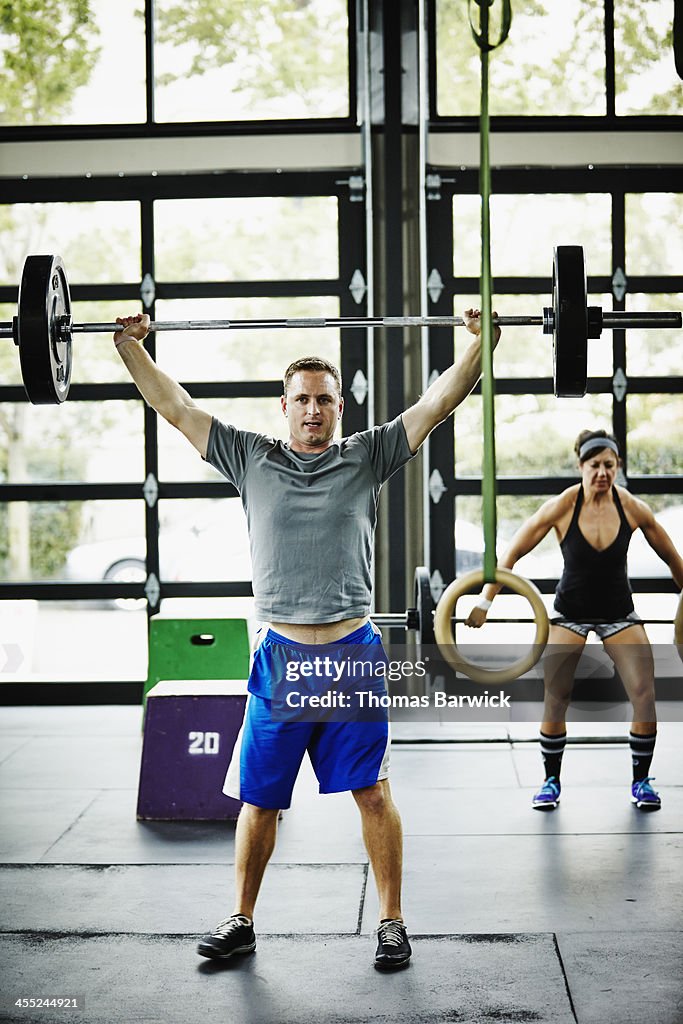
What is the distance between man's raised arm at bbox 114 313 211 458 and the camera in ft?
9.35

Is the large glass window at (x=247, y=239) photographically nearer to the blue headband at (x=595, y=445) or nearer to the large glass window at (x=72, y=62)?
the large glass window at (x=72, y=62)

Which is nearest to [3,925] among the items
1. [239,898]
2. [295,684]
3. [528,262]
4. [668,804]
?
[239,898]

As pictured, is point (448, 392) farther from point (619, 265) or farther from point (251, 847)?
point (619, 265)

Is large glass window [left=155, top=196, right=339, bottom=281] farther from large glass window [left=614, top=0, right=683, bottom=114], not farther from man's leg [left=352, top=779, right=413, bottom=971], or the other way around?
man's leg [left=352, top=779, right=413, bottom=971]

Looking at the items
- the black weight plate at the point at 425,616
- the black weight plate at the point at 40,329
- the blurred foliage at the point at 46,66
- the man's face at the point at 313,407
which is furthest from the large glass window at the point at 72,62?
the black weight plate at the point at 425,616

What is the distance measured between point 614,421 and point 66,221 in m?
2.75

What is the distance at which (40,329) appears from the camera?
2742 millimetres

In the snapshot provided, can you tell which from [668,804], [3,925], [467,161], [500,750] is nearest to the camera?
[3,925]

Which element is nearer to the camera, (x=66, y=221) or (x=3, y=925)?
(x=3, y=925)

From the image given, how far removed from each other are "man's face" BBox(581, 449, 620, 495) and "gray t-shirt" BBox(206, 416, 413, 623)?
4.68ft

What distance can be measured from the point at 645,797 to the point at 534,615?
189 cm

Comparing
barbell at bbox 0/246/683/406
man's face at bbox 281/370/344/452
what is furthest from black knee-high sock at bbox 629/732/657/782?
man's face at bbox 281/370/344/452

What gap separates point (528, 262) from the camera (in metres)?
5.62

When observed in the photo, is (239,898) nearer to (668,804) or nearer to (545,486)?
(668,804)
